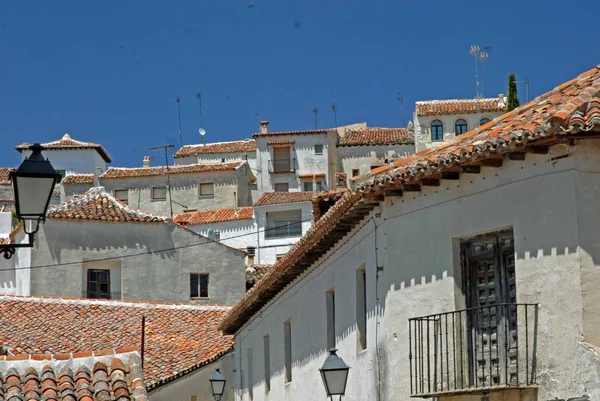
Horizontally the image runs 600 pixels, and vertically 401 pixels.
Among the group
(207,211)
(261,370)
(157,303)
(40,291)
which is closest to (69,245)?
(40,291)

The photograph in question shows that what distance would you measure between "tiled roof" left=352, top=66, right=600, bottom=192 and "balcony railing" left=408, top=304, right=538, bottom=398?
161 centimetres

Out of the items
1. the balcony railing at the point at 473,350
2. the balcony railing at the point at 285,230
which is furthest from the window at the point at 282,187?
the balcony railing at the point at 473,350

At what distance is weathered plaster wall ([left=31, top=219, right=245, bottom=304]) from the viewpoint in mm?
36406

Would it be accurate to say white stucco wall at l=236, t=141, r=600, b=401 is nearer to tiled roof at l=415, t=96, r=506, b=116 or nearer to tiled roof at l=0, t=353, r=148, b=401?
tiled roof at l=0, t=353, r=148, b=401

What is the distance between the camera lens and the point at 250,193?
71.1m

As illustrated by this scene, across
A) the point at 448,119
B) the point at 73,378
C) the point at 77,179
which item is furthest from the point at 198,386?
the point at 77,179

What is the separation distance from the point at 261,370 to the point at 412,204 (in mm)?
12236

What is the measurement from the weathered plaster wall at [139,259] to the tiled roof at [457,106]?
95.9ft

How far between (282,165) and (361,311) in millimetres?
54228

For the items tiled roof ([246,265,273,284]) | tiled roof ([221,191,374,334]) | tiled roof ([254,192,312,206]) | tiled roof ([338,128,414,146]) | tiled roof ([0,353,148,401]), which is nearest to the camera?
tiled roof ([0,353,148,401])

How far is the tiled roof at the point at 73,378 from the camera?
1113 centimetres

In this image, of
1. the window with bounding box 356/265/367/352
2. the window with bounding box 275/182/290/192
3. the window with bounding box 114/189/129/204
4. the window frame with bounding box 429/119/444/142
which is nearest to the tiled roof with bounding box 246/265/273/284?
the window with bounding box 356/265/367/352

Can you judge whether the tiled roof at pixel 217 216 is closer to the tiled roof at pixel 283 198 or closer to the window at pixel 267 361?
the tiled roof at pixel 283 198

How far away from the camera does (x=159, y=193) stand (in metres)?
69.8
